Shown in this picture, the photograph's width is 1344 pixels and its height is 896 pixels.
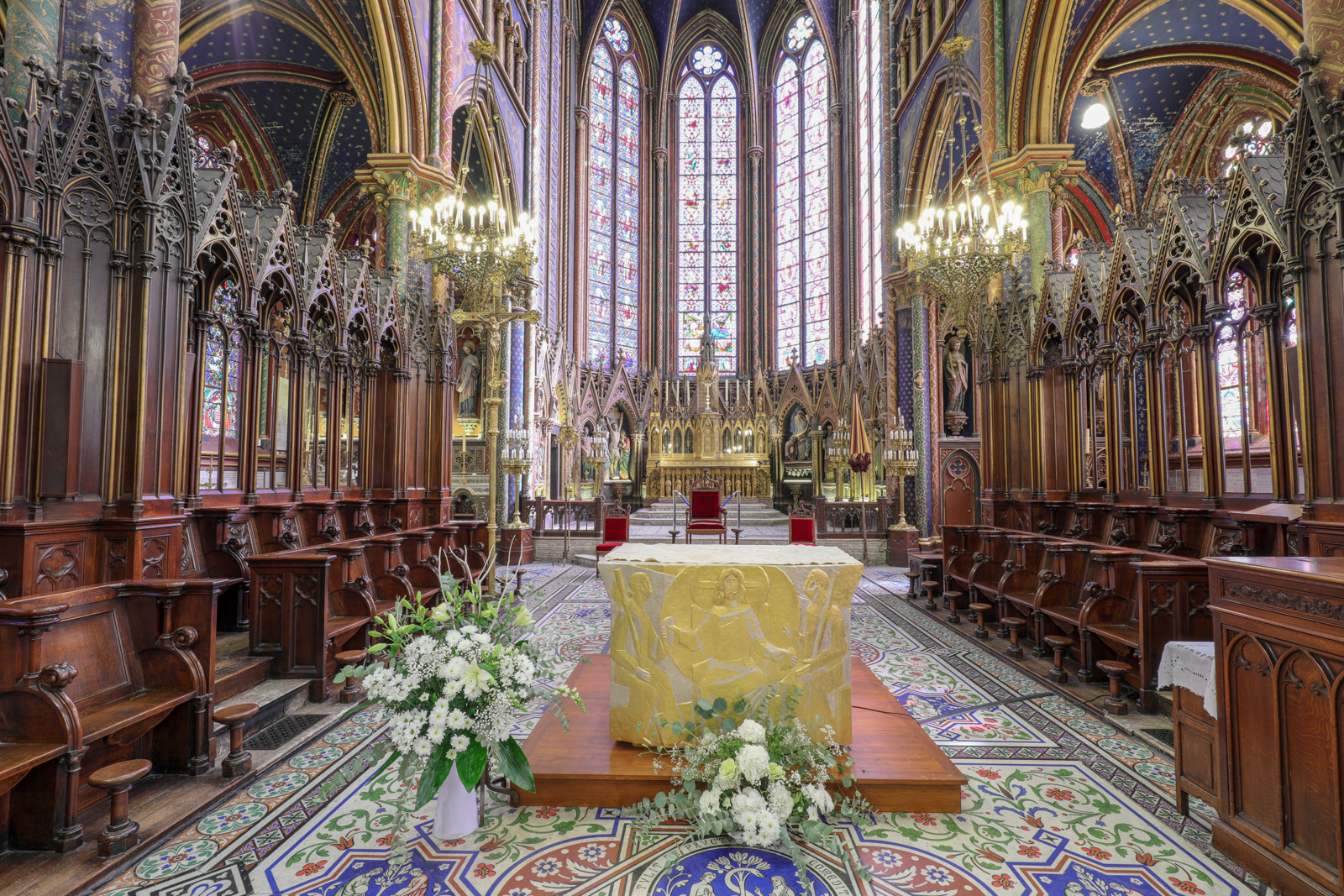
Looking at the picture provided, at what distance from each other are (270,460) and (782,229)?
18589mm

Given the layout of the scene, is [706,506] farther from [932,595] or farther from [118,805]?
[118,805]

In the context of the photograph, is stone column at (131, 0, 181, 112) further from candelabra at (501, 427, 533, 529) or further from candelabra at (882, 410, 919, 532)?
candelabra at (882, 410, 919, 532)

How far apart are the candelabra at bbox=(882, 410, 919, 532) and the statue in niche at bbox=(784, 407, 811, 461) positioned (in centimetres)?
587

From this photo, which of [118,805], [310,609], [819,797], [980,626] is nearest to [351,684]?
[310,609]

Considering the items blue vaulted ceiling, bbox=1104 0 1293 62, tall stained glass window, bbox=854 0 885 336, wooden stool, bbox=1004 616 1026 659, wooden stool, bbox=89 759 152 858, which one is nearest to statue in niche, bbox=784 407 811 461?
tall stained glass window, bbox=854 0 885 336

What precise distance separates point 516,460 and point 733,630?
30.9 ft

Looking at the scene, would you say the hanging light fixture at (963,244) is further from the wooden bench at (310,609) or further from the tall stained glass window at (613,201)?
the tall stained glass window at (613,201)

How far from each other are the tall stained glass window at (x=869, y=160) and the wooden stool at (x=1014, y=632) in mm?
10649

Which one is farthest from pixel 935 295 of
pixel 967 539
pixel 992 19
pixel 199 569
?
pixel 199 569

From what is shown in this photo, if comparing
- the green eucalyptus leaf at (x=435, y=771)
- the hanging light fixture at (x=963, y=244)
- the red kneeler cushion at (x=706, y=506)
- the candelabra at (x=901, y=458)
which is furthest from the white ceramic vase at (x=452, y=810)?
the candelabra at (x=901, y=458)

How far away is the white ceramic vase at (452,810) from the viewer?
269 cm

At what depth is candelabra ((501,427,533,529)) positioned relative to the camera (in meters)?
12.0

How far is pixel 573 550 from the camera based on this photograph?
494 inches

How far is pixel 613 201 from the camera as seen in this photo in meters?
21.2
